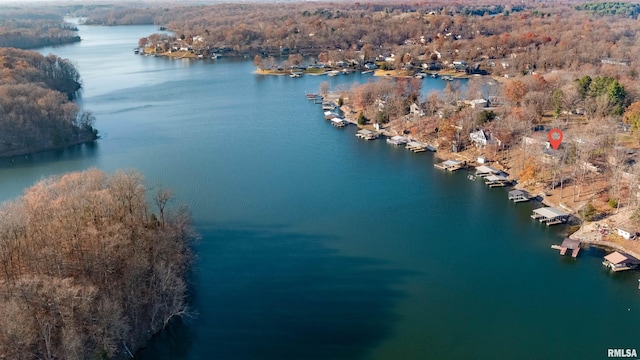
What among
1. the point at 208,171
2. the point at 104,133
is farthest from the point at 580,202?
the point at 104,133

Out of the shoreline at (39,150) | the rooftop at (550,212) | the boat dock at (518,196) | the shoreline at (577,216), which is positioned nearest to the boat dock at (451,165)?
the shoreline at (577,216)

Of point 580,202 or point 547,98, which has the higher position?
point 547,98

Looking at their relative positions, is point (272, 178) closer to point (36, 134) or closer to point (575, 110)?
point (36, 134)

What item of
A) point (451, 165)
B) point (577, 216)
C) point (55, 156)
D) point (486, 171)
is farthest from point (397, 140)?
point (55, 156)

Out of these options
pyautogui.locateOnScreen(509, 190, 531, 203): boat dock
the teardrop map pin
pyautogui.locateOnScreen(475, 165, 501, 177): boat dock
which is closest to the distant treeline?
the teardrop map pin

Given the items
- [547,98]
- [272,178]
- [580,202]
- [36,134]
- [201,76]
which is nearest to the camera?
[580,202]

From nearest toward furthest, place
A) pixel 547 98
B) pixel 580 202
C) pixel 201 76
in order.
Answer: pixel 580 202, pixel 547 98, pixel 201 76

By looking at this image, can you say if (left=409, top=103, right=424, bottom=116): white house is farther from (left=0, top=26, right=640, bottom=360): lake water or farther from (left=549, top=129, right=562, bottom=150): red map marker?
(left=549, top=129, right=562, bottom=150): red map marker
